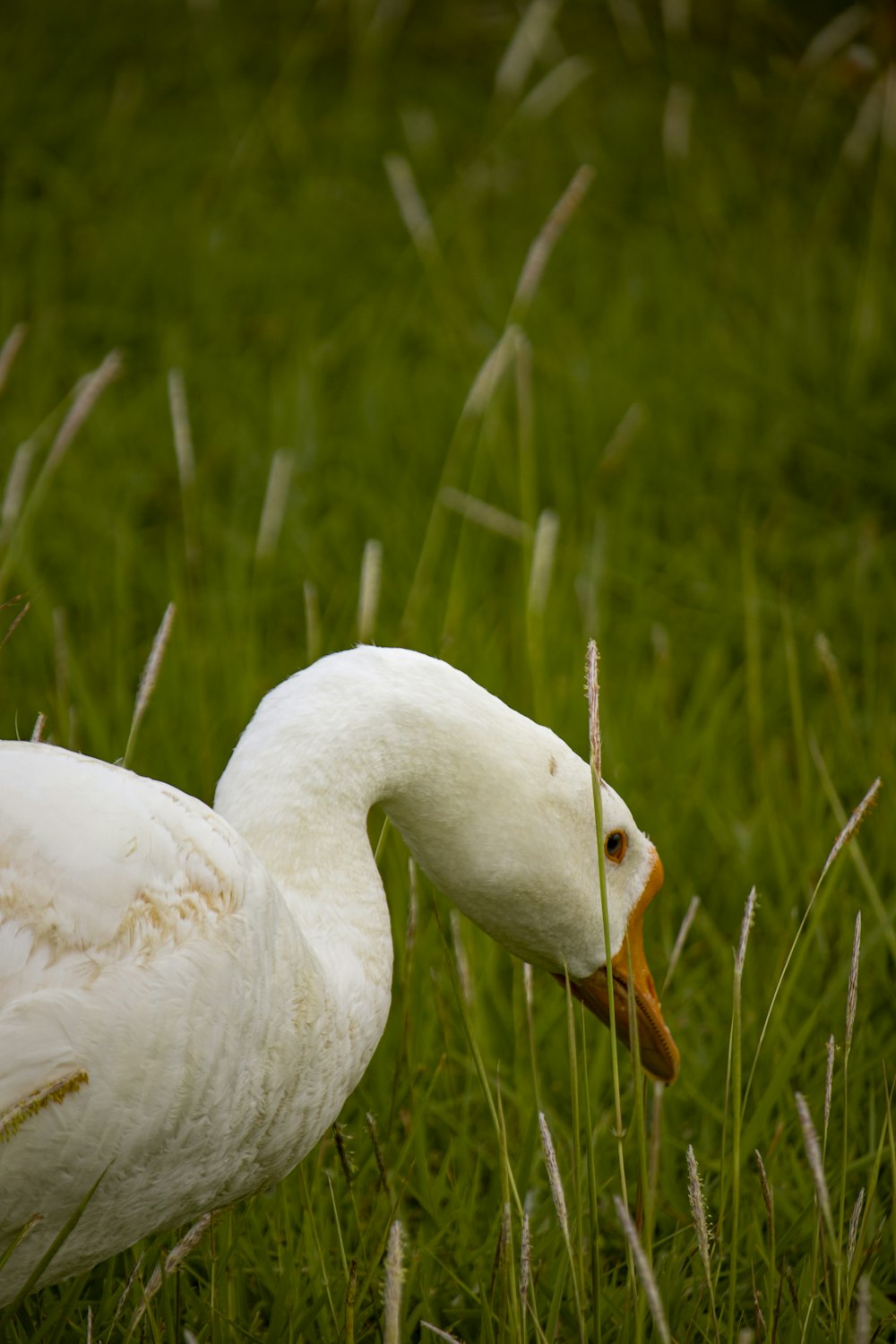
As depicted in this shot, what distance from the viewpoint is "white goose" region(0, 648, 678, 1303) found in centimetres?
155

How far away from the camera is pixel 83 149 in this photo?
18.4 ft

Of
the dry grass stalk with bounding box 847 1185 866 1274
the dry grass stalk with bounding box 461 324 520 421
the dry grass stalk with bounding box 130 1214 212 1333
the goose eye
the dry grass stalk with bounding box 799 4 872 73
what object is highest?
the dry grass stalk with bounding box 799 4 872 73

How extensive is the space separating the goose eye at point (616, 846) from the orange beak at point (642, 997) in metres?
0.08

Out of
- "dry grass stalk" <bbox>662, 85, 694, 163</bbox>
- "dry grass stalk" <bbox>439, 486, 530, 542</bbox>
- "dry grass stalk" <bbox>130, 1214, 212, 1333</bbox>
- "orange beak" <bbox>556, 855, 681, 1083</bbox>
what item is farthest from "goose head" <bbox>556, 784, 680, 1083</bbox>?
"dry grass stalk" <bbox>662, 85, 694, 163</bbox>

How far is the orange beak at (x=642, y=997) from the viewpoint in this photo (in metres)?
2.16

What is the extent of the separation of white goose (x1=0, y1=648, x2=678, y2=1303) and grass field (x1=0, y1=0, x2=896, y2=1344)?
19 centimetres

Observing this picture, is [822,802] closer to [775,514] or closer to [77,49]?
[775,514]

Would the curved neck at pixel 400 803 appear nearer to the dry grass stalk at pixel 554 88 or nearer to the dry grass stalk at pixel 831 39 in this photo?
the dry grass stalk at pixel 554 88

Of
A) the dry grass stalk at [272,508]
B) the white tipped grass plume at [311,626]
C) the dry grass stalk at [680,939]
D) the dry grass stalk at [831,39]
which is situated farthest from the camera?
the dry grass stalk at [831,39]

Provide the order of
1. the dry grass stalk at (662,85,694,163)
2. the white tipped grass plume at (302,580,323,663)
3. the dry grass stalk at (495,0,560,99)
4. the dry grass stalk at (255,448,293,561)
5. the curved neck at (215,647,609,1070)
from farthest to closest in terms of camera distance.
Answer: the dry grass stalk at (662,85,694,163)
the dry grass stalk at (495,0,560,99)
the dry grass stalk at (255,448,293,561)
the white tipped grass plume at (302,580,323,663)
the curved neck at (215,647,609,1070)

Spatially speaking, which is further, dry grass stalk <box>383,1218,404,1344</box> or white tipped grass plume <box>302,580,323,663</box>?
white tipped grass plume <box>302,580,323,663</box>

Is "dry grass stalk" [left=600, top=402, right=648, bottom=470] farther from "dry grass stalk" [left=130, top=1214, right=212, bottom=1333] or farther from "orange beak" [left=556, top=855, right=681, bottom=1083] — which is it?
"dry grass stalk" [left=130, top=1214, right=212, bottom=1333]

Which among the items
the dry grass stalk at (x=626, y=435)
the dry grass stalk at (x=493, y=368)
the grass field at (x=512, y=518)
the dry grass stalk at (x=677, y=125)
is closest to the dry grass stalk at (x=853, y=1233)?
the grass field at (x=512, y=518)

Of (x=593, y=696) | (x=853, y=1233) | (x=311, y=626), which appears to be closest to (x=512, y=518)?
(x=311, y=626)
